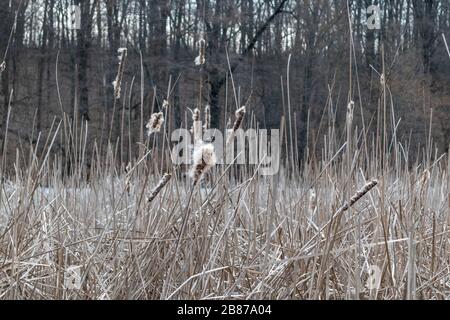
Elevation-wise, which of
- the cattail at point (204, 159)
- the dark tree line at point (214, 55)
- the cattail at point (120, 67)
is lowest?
the cattail at point (204, 159)

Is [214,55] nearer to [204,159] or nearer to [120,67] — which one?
[120,67]

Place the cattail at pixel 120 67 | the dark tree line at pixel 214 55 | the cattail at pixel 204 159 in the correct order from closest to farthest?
the cattail at pixel 204 159 < the cattail at pixel 120 67 < the dark tree line at pixel 214 55

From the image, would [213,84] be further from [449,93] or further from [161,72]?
[449,93]

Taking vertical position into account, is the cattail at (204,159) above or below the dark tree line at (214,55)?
below

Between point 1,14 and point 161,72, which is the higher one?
point 1,14

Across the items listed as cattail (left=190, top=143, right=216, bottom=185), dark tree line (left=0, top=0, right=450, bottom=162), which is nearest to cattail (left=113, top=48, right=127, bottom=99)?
cattail (left=190, top=143, right=216, bottom=185)

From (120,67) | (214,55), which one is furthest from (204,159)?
(214,55)

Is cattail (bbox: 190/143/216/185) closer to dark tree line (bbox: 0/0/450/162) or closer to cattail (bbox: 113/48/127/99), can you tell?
cattail (bbox: 113/48/127/99)

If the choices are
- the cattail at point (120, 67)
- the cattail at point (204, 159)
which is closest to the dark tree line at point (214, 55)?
the cattail at point (120, 67)

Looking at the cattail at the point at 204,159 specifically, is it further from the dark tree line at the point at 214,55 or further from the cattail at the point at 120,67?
the dark tree line at the point at 214,55
